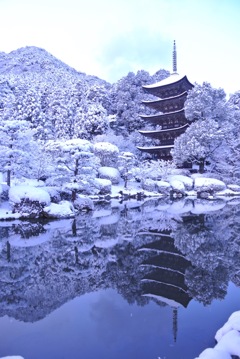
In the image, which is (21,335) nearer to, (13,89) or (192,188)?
(192,188)

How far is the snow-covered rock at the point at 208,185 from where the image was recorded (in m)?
32.3

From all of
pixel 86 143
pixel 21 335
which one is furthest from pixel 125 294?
pixel 86 143

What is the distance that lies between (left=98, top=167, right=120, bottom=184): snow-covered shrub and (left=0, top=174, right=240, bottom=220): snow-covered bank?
2.97ft

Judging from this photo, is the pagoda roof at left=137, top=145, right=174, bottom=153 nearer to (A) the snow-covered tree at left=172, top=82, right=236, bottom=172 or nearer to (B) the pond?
(A) the snow-covered tree at left=172, top=82, right=236, bottom=172

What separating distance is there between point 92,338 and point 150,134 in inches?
1533

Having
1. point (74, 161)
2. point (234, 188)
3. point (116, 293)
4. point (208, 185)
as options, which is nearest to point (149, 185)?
point (208, 185)

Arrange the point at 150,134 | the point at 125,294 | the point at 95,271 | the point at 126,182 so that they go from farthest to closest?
the point at 150,134 < the point at 126,182 < the point at 95,271 < the point at 125,294

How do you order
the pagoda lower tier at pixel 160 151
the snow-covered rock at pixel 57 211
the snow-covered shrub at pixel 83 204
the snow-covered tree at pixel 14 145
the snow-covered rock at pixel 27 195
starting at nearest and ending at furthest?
the snow-covered rock at pixel 27 195
the snow-covered rock at pixel 57 211
the snow-covered tree at pixel 14 145
the snow-covered shrub at pixel 83 204
the pagoda lower tier at pixel 160 151

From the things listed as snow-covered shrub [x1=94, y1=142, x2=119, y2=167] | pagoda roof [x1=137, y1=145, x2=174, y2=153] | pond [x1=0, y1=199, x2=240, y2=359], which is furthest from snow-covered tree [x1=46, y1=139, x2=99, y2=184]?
pagoda roof [x1=137, y1=145, x2=174, y2=153]

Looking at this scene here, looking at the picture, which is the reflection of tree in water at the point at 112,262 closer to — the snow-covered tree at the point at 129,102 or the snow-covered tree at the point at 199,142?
the snow-covered tree at the point at 199,142

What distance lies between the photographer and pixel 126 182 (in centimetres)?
3303

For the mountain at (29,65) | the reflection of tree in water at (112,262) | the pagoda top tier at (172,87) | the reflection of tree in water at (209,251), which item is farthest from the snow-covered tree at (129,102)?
the reflection of tree in water at (112,262)

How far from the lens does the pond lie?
15.9 ft

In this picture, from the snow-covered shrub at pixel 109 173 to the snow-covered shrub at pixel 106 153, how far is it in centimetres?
174
